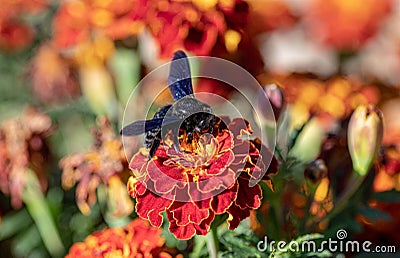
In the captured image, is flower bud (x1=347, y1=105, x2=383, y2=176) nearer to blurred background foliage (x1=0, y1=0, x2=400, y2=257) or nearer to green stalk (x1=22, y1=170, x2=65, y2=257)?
blurred background foliage (x1=0, y1=0, x2=400, y2=257)

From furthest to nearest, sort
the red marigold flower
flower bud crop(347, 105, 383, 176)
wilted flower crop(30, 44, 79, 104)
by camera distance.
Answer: wilted flower crop(30, 44, 79, 104) → flower bud crop(347, 105, 383, 176) → the red marigold flower

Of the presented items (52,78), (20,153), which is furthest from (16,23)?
(20,153)

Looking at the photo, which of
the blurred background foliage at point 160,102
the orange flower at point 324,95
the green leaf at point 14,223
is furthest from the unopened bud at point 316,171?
the green leaf at point 14,223

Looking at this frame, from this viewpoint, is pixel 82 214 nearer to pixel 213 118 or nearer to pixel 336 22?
pixel 213 118

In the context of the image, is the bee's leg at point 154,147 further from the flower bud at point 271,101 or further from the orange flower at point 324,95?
the orange flower at point 324,95

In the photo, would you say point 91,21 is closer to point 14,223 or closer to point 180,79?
point 14,223

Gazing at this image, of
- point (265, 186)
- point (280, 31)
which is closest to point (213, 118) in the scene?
point (265, 186)

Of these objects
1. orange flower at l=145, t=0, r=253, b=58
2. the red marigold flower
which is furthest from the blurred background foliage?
the red marigold flower
